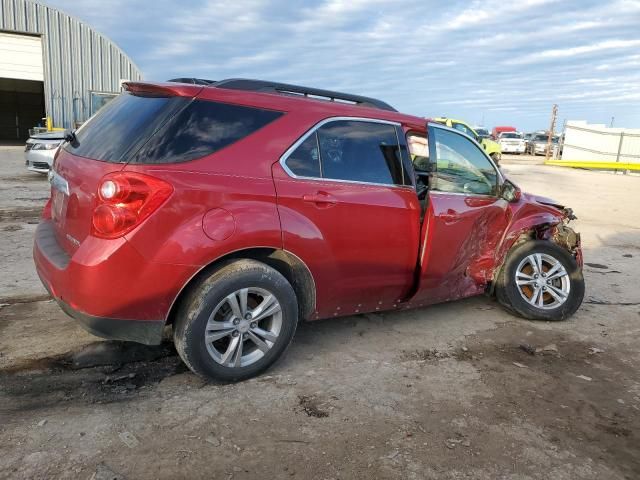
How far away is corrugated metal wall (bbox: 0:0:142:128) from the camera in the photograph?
2434 centimetres

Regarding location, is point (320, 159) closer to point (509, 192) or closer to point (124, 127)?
point (124, 127)

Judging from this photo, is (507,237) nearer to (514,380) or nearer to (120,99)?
(514,380)

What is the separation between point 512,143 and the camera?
124 ft

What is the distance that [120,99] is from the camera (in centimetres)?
361

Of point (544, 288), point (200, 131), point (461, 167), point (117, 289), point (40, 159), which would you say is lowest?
point (544, 288)

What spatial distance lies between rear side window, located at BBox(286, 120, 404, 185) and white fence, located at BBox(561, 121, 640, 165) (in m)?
28.2

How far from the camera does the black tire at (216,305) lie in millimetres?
3066

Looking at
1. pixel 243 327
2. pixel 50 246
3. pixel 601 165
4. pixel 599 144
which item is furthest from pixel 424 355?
pixel 599 144

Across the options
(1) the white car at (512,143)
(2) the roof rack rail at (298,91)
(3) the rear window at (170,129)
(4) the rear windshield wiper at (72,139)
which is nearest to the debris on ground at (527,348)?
(2) the roof rack rail at (298,91)

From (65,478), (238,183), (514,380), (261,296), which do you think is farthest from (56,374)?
(514,380)

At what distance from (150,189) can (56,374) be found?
1.44 metres

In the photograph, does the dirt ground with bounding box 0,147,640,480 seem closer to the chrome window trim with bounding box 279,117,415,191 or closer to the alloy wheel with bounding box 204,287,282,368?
the alloy wheel with bounding box 204,287,282,368

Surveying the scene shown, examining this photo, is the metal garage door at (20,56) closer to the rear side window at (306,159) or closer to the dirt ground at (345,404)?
the dirt ground at (345,404)

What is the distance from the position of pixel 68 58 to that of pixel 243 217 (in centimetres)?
2756
